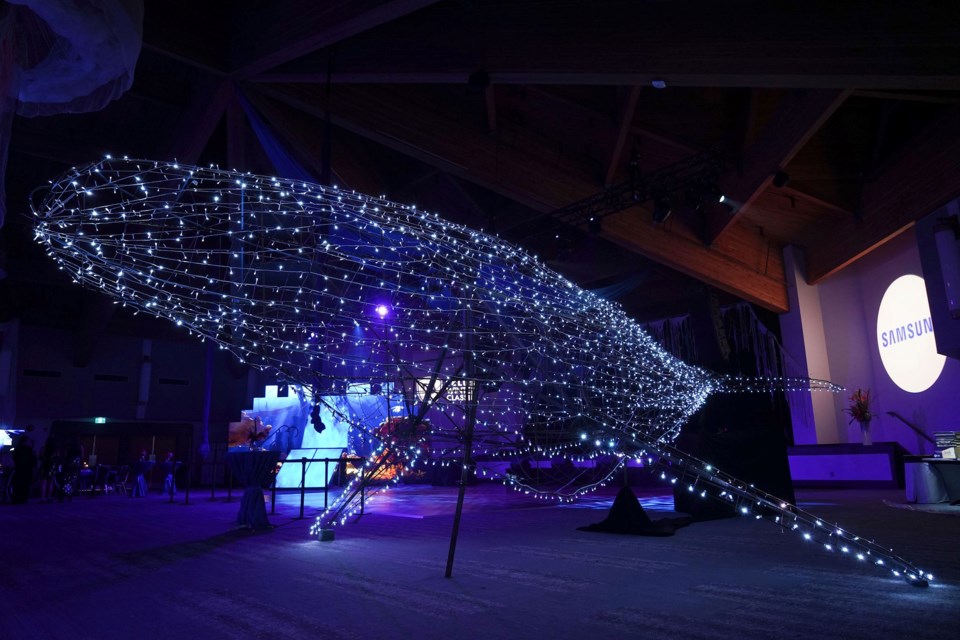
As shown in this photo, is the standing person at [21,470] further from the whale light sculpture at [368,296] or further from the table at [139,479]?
the whale light sculpture at [368,296]

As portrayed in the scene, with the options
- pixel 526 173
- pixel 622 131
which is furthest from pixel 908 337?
pixel 526 173

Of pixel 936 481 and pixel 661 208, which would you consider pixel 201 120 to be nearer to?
pixel 661 208

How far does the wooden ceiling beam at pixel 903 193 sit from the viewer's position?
8789 mm

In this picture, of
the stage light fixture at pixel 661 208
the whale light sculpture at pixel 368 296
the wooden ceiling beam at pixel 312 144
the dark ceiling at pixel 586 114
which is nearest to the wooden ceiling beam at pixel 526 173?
the dark ceiling at pixel 586 114

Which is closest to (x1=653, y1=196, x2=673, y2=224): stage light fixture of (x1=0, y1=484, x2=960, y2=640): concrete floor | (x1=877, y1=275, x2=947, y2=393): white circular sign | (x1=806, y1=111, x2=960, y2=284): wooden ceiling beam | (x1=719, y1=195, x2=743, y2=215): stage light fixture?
(x1=719, y1=195, x2=743, y2=215): stage light fixture

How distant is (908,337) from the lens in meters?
10.8

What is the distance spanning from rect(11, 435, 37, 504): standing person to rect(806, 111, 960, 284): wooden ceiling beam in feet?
56.9

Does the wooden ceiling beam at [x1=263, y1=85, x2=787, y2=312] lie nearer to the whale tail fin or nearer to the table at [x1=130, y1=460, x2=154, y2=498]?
the whale tail fin

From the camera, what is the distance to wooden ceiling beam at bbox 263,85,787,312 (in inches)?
359

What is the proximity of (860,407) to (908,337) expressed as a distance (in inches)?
62.9

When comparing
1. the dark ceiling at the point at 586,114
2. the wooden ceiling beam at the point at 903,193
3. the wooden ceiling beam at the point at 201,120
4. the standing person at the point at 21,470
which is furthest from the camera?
the standing person at the point at 21,470

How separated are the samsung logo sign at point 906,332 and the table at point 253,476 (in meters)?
10.6

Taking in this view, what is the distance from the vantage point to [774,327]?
1354cm

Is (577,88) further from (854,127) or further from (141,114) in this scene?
(141,114)
